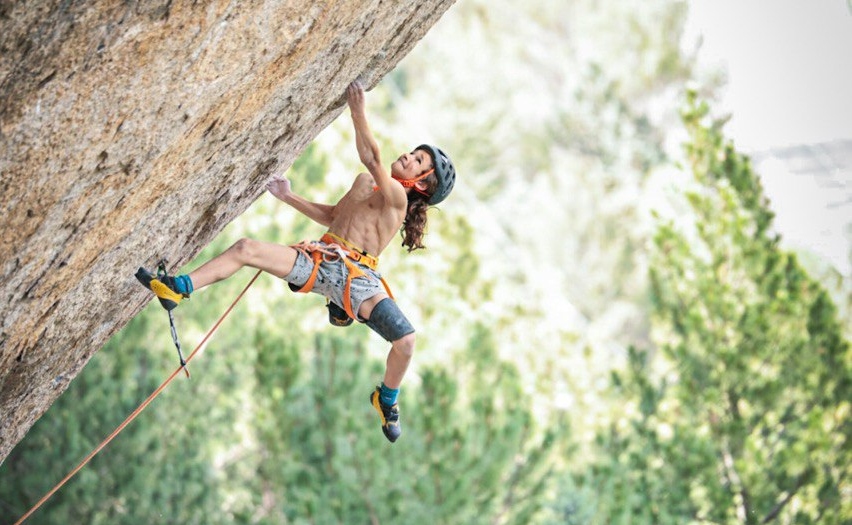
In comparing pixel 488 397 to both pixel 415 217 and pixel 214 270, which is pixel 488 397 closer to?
pixel 415 217

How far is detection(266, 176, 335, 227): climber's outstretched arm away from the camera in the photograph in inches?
177

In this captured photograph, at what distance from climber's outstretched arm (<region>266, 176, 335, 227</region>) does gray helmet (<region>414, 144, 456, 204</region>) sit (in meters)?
0.47

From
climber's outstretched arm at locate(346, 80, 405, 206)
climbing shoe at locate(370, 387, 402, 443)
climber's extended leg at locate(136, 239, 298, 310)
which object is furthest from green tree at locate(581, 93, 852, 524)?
climber's extended leg at locate(136, 239, 298, 310)

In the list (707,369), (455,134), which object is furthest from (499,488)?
(455,134)

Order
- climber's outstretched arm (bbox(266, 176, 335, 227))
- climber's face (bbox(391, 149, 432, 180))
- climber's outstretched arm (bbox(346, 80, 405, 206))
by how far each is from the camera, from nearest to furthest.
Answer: climber's outstretched arm (bbox(346, 80, 405, 206)), climber's face (bbox(391, 149, 432, 180)), climber's outstretched arm (bbox(266, 176, 335, 227))

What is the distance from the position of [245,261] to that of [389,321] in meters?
Result: 0.65

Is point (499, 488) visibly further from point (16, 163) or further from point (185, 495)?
point (16, 163)

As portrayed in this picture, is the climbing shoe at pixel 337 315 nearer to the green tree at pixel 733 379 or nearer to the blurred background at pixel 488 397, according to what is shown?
the blurred background at pixel 488 397

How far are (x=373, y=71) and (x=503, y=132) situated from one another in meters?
24.9

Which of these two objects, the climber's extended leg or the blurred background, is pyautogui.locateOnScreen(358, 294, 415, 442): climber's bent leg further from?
the blurred background

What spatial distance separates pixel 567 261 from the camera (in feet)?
86.4

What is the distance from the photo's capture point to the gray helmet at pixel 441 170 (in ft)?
14.1

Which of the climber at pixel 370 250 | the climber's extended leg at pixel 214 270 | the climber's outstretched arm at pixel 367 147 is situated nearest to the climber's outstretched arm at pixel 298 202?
the climber at pixel 370 250

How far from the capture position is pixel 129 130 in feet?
10.9
